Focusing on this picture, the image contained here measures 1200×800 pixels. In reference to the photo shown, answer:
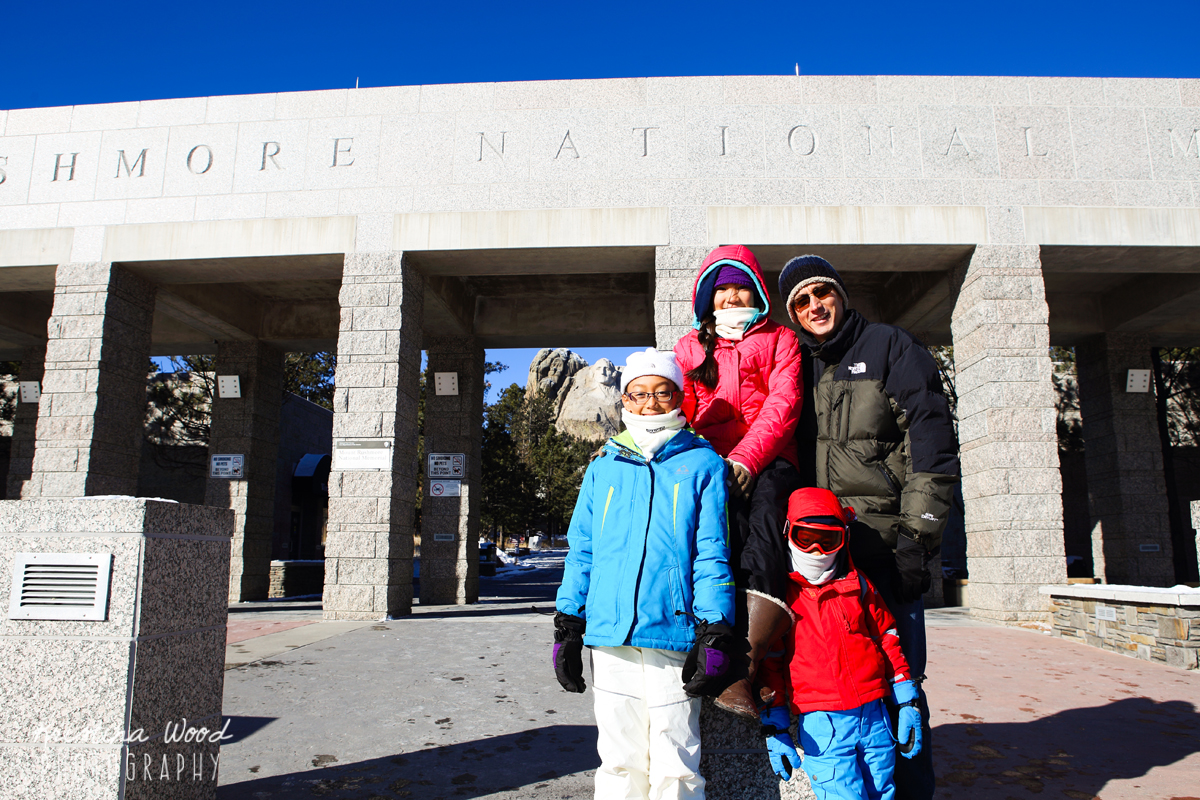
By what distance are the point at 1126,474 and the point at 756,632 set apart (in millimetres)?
13287

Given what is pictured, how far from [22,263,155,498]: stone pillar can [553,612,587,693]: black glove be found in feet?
30.5

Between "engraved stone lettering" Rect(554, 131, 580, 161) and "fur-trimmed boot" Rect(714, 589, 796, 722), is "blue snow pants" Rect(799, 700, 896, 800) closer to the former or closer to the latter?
"fur-trimmed boot" Rect(714, 589, 796, 722)

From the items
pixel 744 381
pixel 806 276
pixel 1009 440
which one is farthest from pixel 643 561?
pixel 1009 440

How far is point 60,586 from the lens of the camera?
274 cm

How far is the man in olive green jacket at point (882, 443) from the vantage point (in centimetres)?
255

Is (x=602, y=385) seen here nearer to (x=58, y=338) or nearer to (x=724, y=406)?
(x=58, y=338)

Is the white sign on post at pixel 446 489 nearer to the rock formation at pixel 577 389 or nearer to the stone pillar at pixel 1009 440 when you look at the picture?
the stone pillar at pixel 1009 440

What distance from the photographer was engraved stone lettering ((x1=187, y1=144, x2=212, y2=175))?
1009cm

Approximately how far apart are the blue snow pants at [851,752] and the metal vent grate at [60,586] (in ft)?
8.63

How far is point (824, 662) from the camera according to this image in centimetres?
→ 245

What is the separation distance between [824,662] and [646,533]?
0.74 m

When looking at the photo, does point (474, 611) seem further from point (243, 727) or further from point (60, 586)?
point (60, 586)

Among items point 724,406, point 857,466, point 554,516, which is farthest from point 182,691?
point 554,516

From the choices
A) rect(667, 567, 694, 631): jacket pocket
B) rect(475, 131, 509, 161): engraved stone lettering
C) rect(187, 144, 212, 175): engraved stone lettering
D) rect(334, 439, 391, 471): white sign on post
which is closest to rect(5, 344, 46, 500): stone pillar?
rect(187, 144, 212, 175): engraved stone lettering
